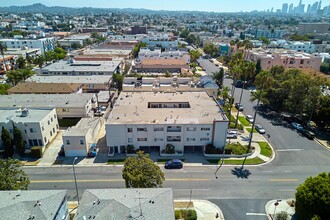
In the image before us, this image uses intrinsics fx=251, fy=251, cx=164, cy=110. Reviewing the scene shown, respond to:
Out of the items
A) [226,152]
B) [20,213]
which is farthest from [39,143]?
[226,152]

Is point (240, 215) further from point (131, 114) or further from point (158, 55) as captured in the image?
point (158, 55)

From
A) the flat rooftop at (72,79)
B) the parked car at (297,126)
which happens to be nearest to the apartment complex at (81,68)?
the flat rooftop at (72,79)

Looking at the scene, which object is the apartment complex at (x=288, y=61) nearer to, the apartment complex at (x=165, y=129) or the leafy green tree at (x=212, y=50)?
the leafy green tree at (x=212, y=50)

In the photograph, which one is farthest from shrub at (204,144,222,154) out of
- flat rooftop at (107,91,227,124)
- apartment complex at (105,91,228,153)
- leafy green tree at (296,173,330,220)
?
leafy green tree at (296,173,330,220)

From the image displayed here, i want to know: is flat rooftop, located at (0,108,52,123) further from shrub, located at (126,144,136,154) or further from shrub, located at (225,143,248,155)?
shrub, located at (225,143,248,155)

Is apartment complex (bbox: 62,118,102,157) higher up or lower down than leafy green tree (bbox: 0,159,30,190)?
lower down

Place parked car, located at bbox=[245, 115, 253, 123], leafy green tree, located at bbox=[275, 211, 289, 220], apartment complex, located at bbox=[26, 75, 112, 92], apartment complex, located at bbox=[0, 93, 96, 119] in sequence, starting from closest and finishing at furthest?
leafy green tree, located at bbox=[275, 211, 289, 220] → apartment complex, located at bbox=[0, 93, 96, 119] → parked car, located at bbox=[245, 115, 253, 123] → apartment complex, located at bbox=[26, 75, 112, 92]

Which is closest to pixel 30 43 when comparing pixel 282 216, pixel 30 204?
pixel 30 204

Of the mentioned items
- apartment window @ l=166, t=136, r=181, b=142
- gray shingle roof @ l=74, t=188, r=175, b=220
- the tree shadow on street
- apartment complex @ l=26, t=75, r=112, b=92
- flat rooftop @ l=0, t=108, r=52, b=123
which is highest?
gray shingle roof @ l=74, t=188, r=175, b=220
